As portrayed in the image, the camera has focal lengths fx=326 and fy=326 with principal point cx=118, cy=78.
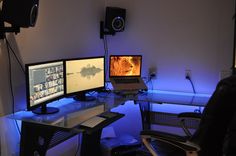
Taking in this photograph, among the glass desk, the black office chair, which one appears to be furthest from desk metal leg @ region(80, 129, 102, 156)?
the black office chair

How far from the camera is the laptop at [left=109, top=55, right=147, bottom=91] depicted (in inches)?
131

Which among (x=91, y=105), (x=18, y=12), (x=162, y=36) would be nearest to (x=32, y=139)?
(x=91, y=105)

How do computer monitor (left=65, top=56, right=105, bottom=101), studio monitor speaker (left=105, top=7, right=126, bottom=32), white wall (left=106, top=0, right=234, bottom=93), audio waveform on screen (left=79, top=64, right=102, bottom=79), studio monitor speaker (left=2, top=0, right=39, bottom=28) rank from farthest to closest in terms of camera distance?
studio monitor speaker (left=105, top=7, right=126, bottom=32) < white wall (left=106, top=0, right=234, bottom=93) < audio waveform on screen (left=79, top=64, right=102, bottom=79) < computer monitor (left=65, top=56, right=105, bottom=101) < studio monitor speaker (left=2, top=0, right=39, bottom=28)

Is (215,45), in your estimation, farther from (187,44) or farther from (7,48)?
(7,48)

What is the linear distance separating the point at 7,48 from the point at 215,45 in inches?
79.3

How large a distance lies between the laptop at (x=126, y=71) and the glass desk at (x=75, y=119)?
0.15m

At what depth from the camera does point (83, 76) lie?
117 inches

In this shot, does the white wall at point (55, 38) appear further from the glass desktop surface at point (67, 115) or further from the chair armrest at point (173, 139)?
the chair armrest at point (173, 139)

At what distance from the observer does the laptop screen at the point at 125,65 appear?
338 cm

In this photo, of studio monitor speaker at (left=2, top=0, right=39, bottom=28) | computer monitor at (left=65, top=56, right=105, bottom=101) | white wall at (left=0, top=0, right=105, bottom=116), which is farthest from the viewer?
computer monitor at (left=65, top=56, right=105, bottom=101)

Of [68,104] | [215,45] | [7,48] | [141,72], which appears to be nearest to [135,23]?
[141,72]

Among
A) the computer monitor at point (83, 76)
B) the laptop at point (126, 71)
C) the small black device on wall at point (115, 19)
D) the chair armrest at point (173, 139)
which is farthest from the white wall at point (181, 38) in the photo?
the chair armrest at point (173, 139)

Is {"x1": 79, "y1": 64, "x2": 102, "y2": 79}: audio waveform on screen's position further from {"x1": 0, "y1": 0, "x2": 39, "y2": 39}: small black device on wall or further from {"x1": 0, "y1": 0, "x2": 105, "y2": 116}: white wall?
{"x1": 0, "y1": 0, "x2": 39, "y2": 39}: small black device on wall

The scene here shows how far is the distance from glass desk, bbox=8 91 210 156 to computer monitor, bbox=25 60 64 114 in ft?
0.30
